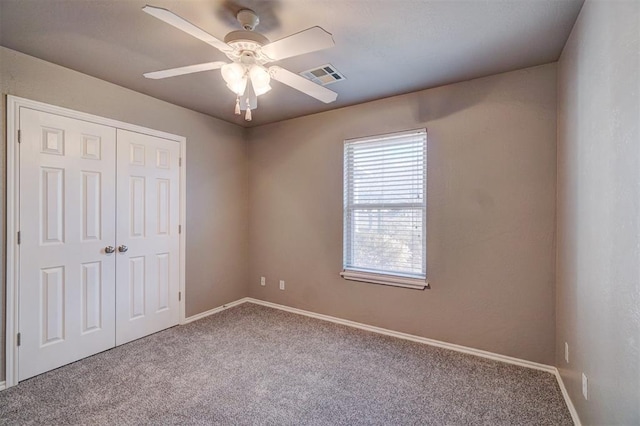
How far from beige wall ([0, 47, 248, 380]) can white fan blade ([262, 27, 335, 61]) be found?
1.97m

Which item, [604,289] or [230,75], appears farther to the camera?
[230,75]

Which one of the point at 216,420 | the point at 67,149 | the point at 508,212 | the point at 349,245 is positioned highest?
the point at 67,149

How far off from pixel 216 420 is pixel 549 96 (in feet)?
11.0

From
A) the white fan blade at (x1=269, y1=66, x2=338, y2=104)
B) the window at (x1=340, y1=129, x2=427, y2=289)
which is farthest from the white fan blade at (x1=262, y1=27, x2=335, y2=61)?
the window at (x1=340, y1=129, x2=427, y2=289)

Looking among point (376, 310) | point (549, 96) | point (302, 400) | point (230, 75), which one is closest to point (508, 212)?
point (549, 96)

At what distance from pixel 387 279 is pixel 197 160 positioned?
259 cm

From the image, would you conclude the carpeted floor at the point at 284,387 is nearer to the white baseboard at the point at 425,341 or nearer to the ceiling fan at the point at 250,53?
the white baseboard at the point at 425,341

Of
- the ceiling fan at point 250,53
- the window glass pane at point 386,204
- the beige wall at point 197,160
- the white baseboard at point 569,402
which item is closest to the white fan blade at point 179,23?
the ceiling fan at point 250,53

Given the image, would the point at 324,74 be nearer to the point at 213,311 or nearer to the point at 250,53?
the point at 250,53

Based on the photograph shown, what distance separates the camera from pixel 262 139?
→ 414cm

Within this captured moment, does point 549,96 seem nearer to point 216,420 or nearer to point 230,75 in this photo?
point 230,75

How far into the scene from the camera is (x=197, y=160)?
362 centimetres

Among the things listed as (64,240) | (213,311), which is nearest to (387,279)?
(213,311)

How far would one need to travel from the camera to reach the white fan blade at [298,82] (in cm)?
188
